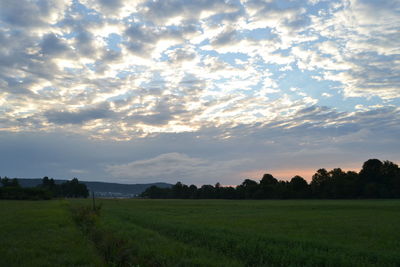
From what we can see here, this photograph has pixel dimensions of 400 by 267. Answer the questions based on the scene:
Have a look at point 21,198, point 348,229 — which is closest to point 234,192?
point 21,198

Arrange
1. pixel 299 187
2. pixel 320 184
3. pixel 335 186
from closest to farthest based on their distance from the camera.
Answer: pixel 335 186
pixel 320 184
pixel 299 187

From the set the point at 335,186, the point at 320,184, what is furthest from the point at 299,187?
the point at 335,186

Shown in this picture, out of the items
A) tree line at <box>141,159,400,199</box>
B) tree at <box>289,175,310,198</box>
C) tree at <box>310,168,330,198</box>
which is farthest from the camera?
tree at <box>289,175,310,198</box>

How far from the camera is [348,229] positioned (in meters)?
24.0

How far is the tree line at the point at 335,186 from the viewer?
110938 mm

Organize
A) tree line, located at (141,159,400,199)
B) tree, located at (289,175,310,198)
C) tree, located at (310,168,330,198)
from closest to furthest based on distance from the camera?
tree line, located at (141,159,400,199) → tree, located at (310,168,330,198) → tree, located at (289,175,310,198)

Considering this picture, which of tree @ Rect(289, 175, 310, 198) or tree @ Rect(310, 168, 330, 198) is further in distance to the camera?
tree @ Rect(289, 175, 310, 198)

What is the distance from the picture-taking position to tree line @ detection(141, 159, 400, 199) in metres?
111

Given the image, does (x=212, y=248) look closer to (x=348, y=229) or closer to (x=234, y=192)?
(x=348, y=229)

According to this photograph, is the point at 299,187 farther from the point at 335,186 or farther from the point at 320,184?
the point at 335,186

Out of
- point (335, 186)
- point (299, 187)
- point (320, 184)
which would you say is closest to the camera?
point (335, 186)

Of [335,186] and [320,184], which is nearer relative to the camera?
[335,186]

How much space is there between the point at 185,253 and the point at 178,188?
181 meters

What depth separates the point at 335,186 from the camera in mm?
117562
